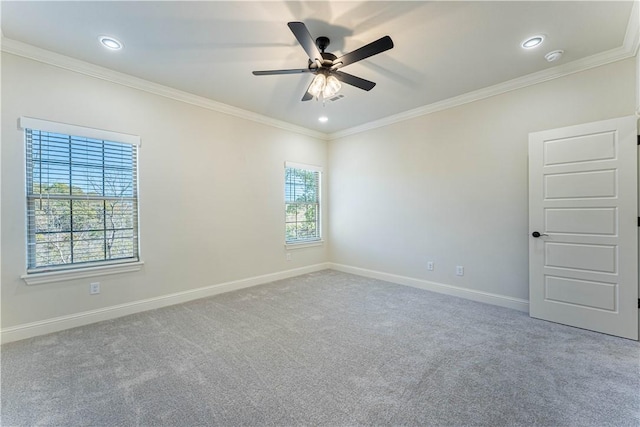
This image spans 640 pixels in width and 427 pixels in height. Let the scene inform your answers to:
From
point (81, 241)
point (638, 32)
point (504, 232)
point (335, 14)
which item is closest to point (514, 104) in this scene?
point (638, 32)

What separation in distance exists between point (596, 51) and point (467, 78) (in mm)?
1150

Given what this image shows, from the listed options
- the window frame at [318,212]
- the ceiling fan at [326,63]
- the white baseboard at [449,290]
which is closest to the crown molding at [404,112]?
the window frame at [318,212]

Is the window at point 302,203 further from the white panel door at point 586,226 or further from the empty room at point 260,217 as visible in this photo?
the white panel door at point 586,226

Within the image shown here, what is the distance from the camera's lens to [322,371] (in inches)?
84.6

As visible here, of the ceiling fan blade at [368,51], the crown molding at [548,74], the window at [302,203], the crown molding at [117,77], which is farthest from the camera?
the window at [302,203]

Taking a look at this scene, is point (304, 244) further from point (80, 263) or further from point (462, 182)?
point (80, 263)

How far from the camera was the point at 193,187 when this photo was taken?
388cm

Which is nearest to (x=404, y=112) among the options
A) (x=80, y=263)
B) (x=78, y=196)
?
(x=78, y=196)

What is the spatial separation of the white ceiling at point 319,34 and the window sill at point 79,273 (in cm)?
225

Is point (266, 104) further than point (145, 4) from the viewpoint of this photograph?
Yes

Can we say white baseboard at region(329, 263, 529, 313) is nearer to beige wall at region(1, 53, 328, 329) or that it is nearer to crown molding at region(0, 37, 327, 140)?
beige wall at region(1, 53, 328, 329)

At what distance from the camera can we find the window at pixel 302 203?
17.1ft

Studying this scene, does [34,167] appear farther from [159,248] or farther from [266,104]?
[266,104]

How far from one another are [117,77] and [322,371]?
12.6 ft
